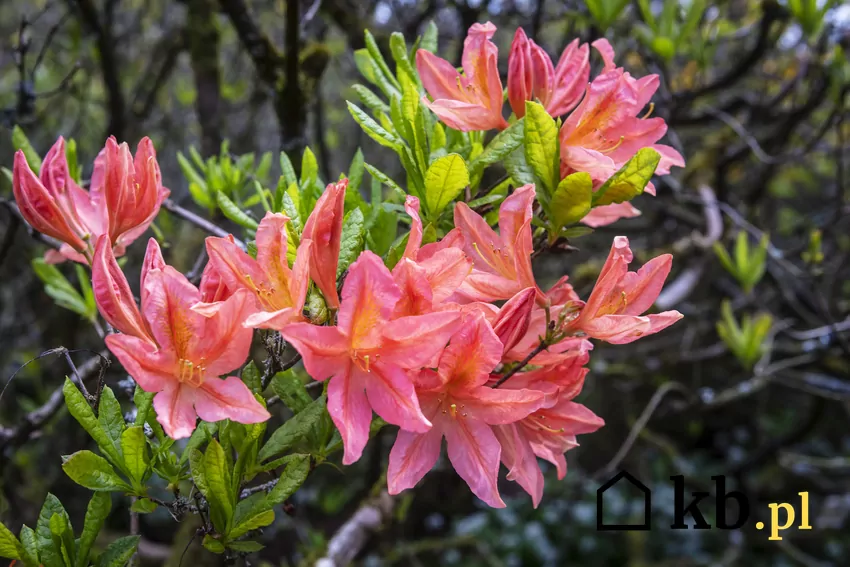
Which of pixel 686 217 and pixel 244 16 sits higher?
pixel 244 16

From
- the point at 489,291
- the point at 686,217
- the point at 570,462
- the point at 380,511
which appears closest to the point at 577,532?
the point at 570,462

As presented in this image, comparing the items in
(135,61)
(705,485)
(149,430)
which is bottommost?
(705,485)

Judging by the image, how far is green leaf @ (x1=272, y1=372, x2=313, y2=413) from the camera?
84 centimetres

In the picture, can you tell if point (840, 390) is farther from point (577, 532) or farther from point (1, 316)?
point (1, 316)

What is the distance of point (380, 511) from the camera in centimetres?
194

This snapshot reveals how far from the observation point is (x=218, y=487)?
30.0 inches

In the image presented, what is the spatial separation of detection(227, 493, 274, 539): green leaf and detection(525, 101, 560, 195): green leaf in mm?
521

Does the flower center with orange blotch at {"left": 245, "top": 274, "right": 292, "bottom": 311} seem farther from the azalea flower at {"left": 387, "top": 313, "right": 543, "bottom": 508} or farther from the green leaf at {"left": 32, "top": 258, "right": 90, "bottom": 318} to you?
the green leaf at {"left": 32, "top": 258, "right": 90, "bottom": 318}

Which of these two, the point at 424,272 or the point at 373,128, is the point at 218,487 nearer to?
the point at 424,272

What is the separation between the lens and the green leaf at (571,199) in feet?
2.69

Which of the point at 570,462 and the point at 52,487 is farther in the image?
the point at 570,462

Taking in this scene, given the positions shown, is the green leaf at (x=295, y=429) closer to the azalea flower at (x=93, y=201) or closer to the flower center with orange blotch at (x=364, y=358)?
the flower center with orange blotch at (x=364, y=358)

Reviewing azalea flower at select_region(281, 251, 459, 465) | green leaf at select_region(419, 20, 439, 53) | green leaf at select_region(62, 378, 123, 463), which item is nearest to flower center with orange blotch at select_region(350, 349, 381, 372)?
azalea flower at select_region(281, 251, 459, 465)

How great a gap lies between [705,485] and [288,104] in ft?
11.7
